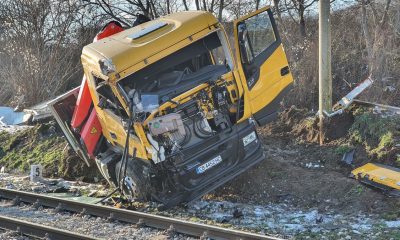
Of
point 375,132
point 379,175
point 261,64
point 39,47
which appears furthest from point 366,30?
point 39,47

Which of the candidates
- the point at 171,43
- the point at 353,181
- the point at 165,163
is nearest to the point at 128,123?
the point at 165,163

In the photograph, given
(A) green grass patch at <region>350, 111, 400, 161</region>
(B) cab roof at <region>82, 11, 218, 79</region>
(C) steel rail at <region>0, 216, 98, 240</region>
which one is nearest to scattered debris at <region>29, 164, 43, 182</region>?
(C) steel rail at <region>0, 216, 98, 240</region>

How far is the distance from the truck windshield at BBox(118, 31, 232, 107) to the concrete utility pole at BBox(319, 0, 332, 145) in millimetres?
2504

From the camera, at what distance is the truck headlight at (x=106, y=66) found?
752 centimetres

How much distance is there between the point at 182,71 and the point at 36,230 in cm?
330

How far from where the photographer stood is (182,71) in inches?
320

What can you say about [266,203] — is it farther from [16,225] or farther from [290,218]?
[16,225]

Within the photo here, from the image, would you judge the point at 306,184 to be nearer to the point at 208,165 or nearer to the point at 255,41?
the point at 208,165

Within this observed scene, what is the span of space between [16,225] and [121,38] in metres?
3.41

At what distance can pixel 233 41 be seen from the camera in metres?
8.31

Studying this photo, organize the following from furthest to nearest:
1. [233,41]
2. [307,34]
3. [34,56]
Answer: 1. [34,56]
2. [307,34]
3. [233,41]

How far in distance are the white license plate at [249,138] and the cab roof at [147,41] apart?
191 cm

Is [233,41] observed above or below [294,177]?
above

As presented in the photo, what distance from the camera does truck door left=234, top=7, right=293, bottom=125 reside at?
8.09 meters
